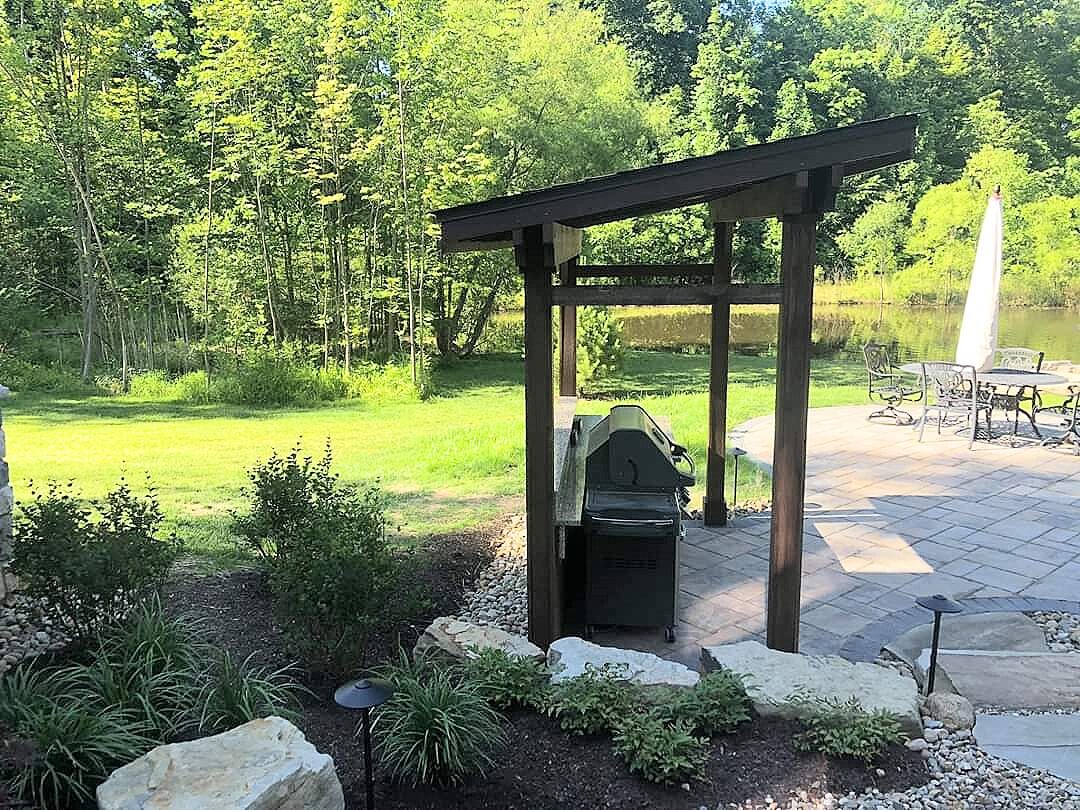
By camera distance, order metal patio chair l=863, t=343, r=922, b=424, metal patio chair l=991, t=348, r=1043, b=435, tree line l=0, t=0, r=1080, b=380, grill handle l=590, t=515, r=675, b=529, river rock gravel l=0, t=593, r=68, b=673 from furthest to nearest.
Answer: tree line l=0, t=0, r=1080, b=380, metal patio chair l=863, t=343, r=922, b=424, metal patio chair l=991, t=348, r=1043, b=435, grill handle l=590, t=515, r=675, b=529, river rock gravel l=0, t=593, r=68, b=673

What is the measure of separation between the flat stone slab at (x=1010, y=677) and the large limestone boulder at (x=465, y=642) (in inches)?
63.4

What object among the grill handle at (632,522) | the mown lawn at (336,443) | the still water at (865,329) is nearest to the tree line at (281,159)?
the mown lawn at (336,443)

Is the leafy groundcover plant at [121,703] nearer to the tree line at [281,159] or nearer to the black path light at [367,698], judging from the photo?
the black path light at [367,698]

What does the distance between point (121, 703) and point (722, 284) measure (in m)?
2.56

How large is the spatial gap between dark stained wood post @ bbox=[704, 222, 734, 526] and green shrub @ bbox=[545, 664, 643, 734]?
2.60 meters

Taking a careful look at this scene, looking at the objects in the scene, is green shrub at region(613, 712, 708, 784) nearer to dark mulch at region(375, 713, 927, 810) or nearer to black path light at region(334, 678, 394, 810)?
dark mulch at region(375, 713, 927, 810)

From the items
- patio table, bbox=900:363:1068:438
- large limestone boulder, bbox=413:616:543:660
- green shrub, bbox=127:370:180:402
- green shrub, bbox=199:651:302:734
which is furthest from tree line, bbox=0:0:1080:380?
green shrub, bbox=199:651:302:734

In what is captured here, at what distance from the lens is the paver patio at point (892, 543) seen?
3.96 meters

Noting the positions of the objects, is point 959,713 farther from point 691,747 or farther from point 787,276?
point 787,276

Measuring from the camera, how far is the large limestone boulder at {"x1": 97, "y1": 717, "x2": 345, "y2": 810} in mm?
1911

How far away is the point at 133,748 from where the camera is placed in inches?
91.7

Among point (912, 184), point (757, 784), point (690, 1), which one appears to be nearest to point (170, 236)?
point (757, 784)

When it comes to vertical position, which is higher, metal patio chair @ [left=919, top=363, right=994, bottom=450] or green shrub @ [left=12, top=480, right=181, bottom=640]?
metal patio chair @ [left=919, top=363, right=994, bottom=450]

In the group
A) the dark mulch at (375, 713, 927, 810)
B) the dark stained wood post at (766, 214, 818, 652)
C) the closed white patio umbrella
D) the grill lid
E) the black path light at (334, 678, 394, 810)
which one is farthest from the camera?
the closed white patio umbrella
